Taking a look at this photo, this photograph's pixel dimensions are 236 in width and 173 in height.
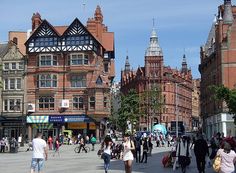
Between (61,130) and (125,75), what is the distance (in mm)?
94826

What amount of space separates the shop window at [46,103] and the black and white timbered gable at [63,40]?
6562 millimetres

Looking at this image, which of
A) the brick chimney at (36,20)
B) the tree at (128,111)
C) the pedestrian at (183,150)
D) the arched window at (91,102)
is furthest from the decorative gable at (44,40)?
the pedestrian at (183,150)

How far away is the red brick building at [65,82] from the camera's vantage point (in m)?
67.4

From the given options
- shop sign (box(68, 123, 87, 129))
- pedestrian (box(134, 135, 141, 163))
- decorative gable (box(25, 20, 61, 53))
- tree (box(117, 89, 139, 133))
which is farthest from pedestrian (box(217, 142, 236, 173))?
tree (box(117, 89, 139, 133))

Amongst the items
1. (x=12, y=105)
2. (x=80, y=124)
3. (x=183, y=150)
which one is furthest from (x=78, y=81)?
(x=183, y=150)

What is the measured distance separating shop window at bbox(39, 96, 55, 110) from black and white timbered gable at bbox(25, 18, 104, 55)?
21.5ft

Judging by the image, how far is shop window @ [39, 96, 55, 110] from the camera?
68613 mm

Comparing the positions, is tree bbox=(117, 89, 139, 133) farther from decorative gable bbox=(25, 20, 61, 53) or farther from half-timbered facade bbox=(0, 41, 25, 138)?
half-timbered facade bbox=(0, 41, 25, 138)

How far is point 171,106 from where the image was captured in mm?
133875

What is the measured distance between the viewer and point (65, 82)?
68688 mm

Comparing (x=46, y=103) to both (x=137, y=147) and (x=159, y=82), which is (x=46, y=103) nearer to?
(x=137, y=147)

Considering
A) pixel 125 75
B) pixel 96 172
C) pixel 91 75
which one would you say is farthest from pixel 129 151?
pixel 125 75

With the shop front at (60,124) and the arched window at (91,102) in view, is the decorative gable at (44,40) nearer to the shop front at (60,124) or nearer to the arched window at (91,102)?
the arched window at (91,102)

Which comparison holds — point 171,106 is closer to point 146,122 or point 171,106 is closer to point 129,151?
point 146,122
